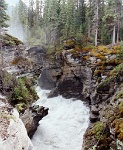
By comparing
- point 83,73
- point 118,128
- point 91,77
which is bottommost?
point 91,77

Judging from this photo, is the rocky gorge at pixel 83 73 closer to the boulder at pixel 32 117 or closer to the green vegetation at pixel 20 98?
the boulder at pixel 32 117

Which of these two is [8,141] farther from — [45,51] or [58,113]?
[45,51]

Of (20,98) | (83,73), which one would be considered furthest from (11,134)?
(83,73)

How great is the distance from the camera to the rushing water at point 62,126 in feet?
74.1

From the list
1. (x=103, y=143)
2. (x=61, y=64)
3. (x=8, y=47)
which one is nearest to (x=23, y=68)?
(x=8, y=47)

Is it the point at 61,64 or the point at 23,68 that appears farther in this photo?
the point at 61,64

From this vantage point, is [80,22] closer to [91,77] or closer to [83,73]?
[83,73]

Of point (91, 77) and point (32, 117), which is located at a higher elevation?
point (91, 77)

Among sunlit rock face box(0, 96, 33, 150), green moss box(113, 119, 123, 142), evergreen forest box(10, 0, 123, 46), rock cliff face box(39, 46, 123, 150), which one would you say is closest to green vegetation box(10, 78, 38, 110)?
rock cliff face box(39, 46, 123, 150)

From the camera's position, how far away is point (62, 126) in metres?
26.8

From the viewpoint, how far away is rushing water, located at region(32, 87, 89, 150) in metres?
22.6

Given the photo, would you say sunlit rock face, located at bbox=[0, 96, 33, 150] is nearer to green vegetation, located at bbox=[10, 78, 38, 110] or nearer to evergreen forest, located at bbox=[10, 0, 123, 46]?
green vegetation, located at bbox=[10, 78, 38, 110]

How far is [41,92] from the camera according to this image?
→ 39.8 meters

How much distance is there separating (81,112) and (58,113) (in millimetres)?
3290
